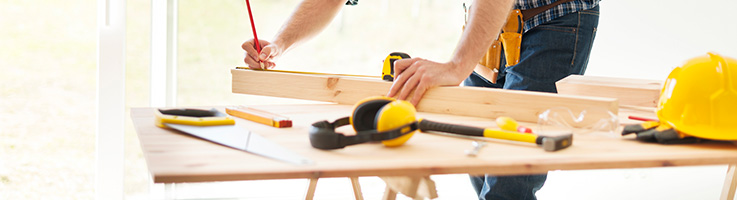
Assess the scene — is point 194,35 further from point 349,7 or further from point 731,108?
point 731,108

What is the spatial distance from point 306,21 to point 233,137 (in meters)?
0.95

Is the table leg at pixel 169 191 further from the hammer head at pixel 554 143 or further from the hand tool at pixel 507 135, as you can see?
the hammer head at pixel 554 143

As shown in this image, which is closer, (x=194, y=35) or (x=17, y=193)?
(x=17, y=193)

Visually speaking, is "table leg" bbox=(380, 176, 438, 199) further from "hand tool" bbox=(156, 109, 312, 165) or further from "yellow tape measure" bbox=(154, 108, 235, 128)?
"yellow tape measure" bbox=(154, 108, 235, 128)

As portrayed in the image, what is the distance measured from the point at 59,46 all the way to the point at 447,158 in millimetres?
2506

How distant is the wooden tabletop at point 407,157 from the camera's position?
0.76 m

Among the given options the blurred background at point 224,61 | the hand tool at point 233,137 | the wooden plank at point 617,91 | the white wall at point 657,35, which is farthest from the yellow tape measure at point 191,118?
the white wall at point 657,35

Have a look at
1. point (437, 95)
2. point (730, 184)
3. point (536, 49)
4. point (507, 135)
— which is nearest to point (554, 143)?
point (507, 135)

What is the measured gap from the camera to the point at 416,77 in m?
1.31

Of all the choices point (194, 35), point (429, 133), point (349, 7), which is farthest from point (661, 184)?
point (429, 133)

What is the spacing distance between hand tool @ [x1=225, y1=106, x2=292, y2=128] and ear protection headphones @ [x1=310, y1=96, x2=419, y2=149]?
151 millimetres

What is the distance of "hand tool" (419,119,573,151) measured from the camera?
89cm

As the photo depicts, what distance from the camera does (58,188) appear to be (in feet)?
10.1

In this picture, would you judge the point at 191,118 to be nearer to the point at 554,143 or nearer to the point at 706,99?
the point at 554,143
